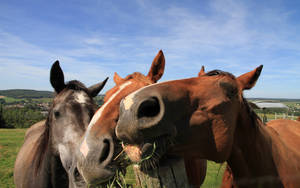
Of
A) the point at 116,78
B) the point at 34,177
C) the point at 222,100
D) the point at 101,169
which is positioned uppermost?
the point at 116,78

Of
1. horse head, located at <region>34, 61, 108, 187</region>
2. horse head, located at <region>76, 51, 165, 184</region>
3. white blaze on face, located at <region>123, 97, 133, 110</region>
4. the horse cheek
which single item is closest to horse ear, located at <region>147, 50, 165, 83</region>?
horse head, located at <region>34, 61, 108, 187</region>

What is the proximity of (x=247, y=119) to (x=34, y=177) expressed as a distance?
401 cm

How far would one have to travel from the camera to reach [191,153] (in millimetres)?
1746

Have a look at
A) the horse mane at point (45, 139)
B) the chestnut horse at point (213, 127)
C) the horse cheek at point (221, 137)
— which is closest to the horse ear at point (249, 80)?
the chestnut horse at point (213, 127)

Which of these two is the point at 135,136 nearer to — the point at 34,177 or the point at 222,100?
the point at 222,100

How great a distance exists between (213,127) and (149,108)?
610mm

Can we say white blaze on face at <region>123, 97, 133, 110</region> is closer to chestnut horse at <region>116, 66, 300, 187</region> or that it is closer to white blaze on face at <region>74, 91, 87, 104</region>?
chestnut horse at <region>116, 66, 300, 187</region>

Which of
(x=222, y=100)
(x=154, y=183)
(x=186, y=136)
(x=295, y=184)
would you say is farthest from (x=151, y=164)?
(x=295, y=184)

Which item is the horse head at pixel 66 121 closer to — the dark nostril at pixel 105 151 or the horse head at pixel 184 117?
A: the dark nostril at pixel 105 151

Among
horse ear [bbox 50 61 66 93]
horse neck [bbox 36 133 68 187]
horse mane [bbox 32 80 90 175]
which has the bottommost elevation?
horse neck [bbox 36 133 68 187]

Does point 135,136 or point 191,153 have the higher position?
point 135,136

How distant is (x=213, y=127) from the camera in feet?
5.76

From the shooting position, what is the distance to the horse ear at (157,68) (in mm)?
3520

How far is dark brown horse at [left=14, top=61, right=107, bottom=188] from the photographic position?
3.16 metres
